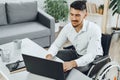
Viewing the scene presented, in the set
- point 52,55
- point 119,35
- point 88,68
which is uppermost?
point 52,55

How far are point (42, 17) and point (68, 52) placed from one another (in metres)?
1.33

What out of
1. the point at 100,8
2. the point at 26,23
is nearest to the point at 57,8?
the point at 26,23

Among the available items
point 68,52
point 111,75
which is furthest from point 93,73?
point 68,52

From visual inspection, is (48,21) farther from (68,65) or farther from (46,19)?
(68,65)

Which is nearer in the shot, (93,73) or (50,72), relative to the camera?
(50,72)

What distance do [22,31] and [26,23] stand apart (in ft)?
1.28

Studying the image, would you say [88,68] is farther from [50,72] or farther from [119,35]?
[119,35]

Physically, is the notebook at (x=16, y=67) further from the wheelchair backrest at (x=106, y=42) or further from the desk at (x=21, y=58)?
the wheelchair backrest at (x=106, y=42)

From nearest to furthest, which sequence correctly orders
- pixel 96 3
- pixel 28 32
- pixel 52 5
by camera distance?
1. pixel 28 32
2. pixel 52 5
3. pixel 96 3

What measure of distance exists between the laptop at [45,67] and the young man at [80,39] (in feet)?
0.64

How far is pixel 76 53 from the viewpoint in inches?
87.2

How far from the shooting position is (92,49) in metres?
1.94

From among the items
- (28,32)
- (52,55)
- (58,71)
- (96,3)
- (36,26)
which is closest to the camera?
(58,71)

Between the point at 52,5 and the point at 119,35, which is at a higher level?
the point at 52,5
